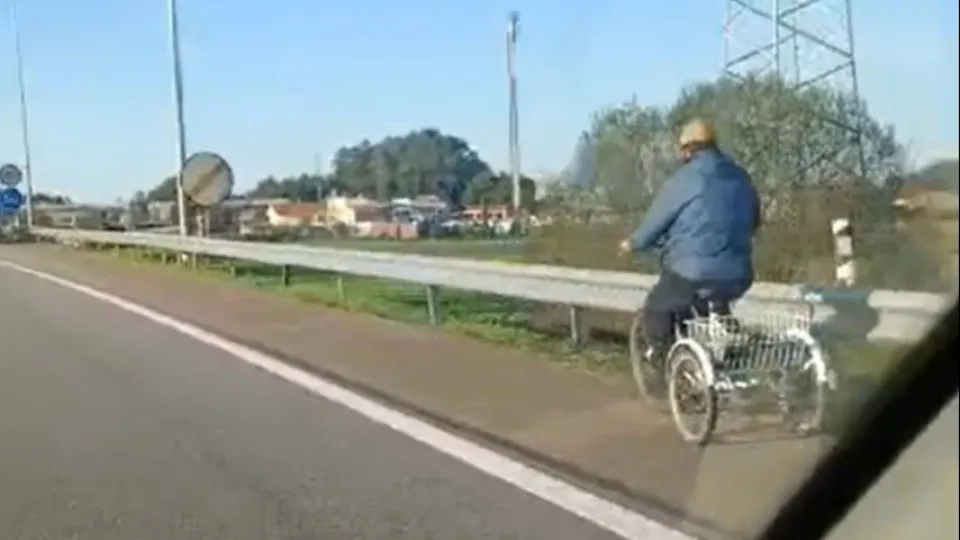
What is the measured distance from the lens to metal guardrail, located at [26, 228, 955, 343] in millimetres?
5043

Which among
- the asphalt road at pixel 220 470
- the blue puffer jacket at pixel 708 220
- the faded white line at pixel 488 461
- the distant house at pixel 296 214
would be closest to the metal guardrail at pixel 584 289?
the blue puffer jacket at pixel 708 220

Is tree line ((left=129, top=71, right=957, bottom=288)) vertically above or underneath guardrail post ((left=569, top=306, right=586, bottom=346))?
above

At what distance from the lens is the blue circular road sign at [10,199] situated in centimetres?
5338

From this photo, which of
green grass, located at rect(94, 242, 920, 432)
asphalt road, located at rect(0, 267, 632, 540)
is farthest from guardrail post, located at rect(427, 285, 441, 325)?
asphalt road, located at rect(0, 267, 632, 540)

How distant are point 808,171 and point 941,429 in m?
4.75

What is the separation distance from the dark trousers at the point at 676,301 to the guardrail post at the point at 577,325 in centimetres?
445

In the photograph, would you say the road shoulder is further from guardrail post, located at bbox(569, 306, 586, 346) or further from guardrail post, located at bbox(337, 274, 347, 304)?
guardrail post, located at bbox(337, 274, 347, 304)

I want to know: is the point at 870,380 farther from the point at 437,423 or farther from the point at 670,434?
the point at 437,423

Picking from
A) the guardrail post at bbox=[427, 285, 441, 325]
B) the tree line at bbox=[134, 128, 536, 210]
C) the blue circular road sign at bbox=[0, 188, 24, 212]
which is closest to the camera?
the tree line at bbox=[134, 128, 536, 210]

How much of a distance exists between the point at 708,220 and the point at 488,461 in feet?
5.93

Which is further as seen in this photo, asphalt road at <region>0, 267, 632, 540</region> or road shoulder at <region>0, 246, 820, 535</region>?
asphalt road at <region>0, 267, 632, 540</region>

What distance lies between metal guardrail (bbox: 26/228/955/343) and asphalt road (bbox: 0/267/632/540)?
1.55 metres

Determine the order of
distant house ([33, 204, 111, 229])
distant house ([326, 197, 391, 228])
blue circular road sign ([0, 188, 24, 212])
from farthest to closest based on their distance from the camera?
blue circular road sign ([0, 188, 24, 212])
distant house ([33, 204, 111, 229])
distant house ([326, 197, 391, 228])

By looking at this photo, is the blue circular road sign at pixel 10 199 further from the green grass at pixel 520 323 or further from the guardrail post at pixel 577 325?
the guardrail post at pixel 577 325
